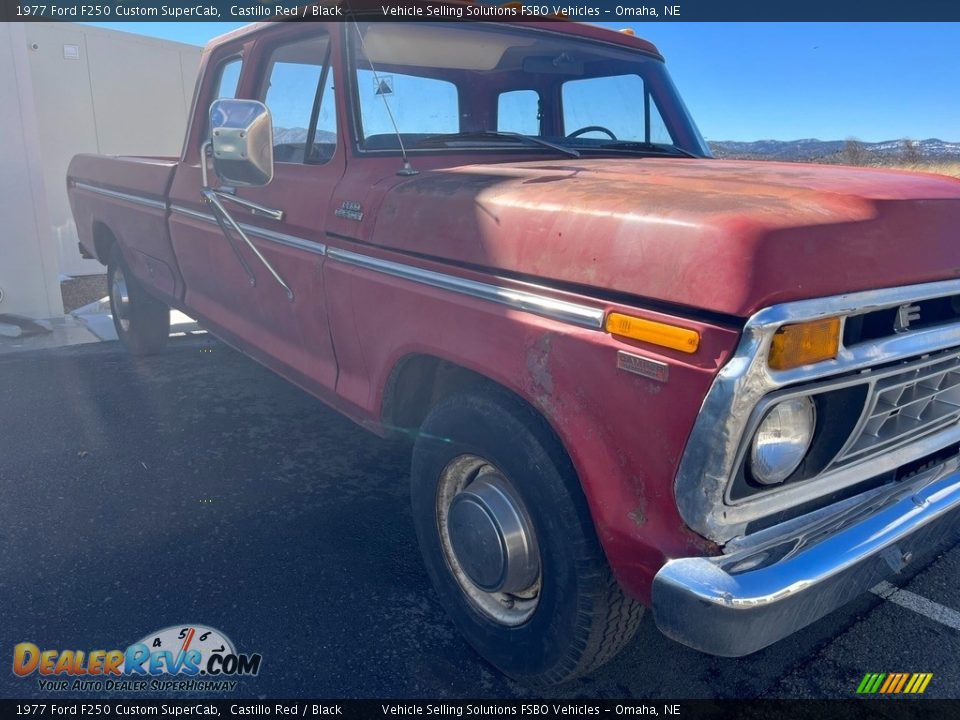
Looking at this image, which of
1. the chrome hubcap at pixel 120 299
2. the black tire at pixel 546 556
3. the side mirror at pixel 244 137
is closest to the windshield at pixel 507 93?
the side mirror at pixel 244 137

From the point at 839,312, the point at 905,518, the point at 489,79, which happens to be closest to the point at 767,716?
the point at 905,518

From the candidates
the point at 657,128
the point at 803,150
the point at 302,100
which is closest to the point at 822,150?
the point at 803,150

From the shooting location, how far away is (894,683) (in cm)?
229

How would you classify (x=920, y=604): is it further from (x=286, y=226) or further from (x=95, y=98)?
(x=95, y=98)

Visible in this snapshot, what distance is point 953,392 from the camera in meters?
2.00

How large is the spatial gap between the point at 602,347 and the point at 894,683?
159cm

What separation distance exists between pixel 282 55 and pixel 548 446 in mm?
2356

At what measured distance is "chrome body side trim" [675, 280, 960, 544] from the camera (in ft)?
4.81

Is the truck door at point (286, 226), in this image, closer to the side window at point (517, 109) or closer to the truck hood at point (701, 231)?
the truck hood at point (701, 231)

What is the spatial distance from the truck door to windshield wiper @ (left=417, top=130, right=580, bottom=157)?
40cm

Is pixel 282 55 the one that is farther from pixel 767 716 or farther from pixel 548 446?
pixel 767 716

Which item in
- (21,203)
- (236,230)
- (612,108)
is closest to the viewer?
(236,230)

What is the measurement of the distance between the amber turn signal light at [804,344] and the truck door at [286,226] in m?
1.74

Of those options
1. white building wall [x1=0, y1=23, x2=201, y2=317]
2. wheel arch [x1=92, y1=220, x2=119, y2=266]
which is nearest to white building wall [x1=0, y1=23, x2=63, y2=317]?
white building wall [x1=0, y1=23, x2=201, y2=317]
